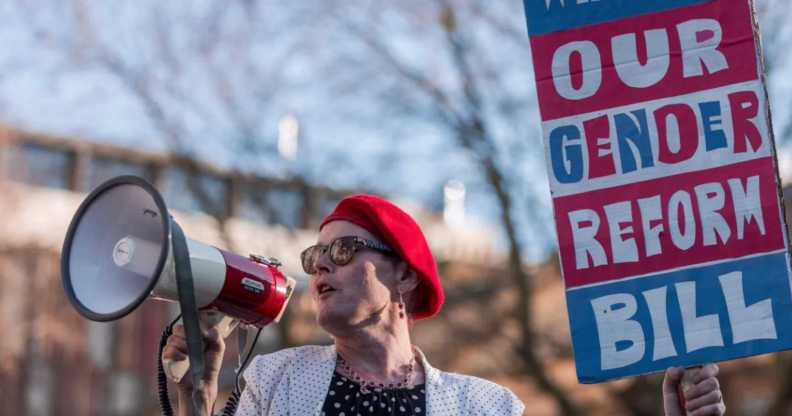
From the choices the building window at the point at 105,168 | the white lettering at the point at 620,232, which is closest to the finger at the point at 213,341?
the white lettering at the point at 620,232

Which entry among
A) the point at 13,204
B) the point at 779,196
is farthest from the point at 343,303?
the point at 13,204

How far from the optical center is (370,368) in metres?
3.52

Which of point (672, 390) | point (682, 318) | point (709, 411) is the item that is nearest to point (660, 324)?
point (682, 318)

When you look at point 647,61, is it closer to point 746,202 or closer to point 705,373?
point 746,202

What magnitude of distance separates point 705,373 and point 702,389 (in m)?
0.07

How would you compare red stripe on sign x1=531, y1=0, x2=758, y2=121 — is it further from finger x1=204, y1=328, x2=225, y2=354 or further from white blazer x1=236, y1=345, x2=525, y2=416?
finger x1=204, y1=328, x2=225, y2=354

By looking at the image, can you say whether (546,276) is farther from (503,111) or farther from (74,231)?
(74,231)

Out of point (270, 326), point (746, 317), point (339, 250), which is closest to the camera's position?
point (746, 317)

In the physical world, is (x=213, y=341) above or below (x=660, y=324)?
above

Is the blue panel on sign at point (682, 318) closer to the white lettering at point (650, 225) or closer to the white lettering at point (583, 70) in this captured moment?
the white lettering at point (650, 225)

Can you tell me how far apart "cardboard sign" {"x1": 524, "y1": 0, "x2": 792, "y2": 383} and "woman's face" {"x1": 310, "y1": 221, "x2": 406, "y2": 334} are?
468mm

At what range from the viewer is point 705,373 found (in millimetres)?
3264

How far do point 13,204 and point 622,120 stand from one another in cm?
1267

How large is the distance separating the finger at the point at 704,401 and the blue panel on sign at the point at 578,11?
3.37 feet
